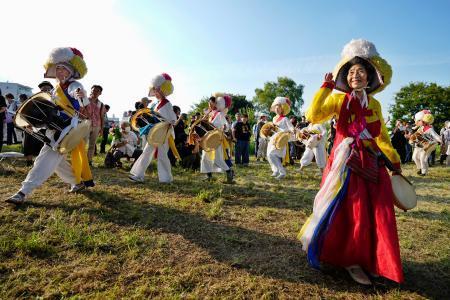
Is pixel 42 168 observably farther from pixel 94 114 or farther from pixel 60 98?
pixel 94 114

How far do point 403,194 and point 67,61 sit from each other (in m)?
4.66

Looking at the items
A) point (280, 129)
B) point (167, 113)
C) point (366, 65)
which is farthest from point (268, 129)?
point (366, 65)

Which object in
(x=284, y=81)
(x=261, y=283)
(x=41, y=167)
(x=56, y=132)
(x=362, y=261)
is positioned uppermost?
(x=284, y=81)

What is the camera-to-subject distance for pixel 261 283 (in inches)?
108

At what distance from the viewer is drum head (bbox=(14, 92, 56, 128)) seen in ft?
14.2

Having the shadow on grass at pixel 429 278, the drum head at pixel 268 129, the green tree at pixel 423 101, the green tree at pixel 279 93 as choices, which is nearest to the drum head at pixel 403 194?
the shadow on grass at pixel 429 278

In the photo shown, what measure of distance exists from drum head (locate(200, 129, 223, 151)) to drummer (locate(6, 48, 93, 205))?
2.78 m

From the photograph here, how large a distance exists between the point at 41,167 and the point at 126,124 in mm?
4987

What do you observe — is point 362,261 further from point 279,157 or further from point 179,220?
point 279,157

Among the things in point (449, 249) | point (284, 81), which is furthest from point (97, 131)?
point (284, 81)

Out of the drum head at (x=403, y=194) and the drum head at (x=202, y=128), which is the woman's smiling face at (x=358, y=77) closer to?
the drum head at (x=403, y=194)

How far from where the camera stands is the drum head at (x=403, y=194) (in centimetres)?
288

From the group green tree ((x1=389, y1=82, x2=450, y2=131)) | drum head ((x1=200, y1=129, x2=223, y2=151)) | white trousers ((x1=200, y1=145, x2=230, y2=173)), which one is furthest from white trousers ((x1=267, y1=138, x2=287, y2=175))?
green tree ((x1=389, y1=82, x2=450, y2=131))

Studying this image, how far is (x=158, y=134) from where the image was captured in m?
6.23
